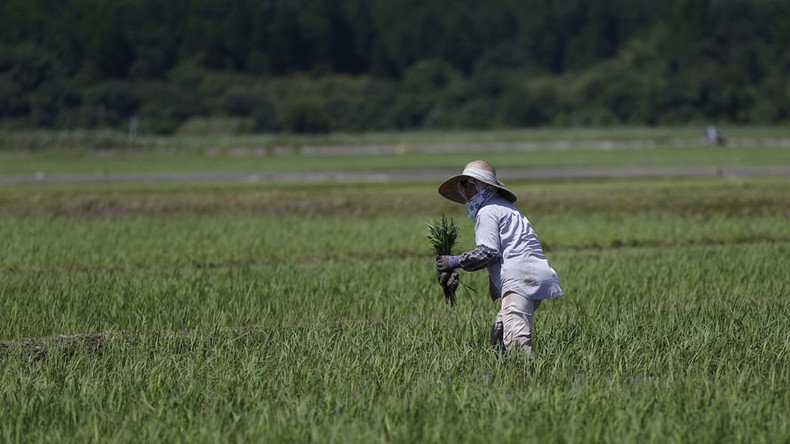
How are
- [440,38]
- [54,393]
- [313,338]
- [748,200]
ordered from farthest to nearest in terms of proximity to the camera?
1. [440,38]
2. [748,200]
3. [313,338]
4. [54,393]

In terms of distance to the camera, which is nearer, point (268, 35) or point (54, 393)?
point (54, 393)

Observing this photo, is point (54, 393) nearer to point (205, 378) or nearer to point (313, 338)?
point (205, 378)

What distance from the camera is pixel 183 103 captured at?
134m

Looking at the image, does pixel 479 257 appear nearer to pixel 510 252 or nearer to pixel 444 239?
pixel 510 252

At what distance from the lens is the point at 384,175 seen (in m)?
45.5

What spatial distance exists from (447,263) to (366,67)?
172 m

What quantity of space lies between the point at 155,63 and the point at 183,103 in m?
27.8

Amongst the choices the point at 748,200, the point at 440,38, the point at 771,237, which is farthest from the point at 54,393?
the point at 440,38

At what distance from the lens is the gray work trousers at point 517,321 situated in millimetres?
9070

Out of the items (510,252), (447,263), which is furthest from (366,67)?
(510,252)

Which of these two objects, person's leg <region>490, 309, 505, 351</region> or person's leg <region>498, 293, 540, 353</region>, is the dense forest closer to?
person's leg <region>490, 309, 505, 351</region>

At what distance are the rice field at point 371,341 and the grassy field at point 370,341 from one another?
0.03 meters

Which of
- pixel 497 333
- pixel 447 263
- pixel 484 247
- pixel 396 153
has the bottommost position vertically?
pixel 497 333

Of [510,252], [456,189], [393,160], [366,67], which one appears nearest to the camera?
[510,252]
